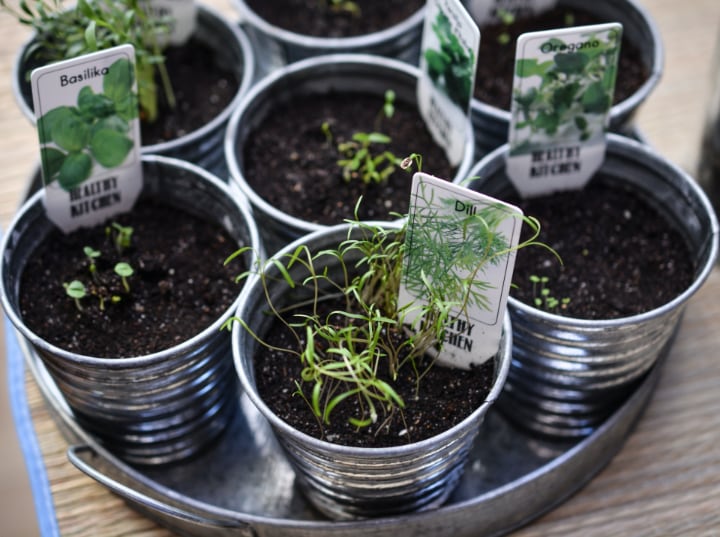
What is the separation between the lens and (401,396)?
107 centimetres

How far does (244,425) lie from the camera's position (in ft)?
4.15

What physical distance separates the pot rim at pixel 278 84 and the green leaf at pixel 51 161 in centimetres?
24

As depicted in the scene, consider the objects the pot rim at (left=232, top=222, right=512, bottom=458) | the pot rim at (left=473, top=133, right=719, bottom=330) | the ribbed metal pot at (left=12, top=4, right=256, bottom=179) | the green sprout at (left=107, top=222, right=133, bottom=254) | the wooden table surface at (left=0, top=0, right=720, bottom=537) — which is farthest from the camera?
the ribbed metal pot at (left=12, top=4, right=256, bottom=179)

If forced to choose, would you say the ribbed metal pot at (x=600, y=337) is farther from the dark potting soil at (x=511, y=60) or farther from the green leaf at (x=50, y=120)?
the green leaf at (x=50, y=120)

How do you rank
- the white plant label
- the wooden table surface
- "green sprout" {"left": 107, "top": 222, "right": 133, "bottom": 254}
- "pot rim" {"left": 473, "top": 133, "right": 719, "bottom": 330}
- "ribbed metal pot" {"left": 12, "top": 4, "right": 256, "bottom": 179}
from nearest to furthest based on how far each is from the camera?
1. "pot rim" {"left": 473, "top": 133, "right": 719, "bottom": 330}
2. the wooden table surface
3. "green sprout" {"left": 107, "top": 222, "right": 133, "bottom": 254}
4. "ribbed metal pot" {"left": 12, "top": 4, "right": 256, "bottom": 179}
5. the white plant label

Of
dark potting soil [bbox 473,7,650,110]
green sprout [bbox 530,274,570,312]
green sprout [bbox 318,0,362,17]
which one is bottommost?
green sprout [bbox 530,274,570,312]

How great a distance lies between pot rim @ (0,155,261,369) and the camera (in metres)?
1.03

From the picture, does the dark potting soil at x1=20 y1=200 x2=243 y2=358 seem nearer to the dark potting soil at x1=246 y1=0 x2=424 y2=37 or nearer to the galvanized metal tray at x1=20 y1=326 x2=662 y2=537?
the galvanized metal tray at x1=20 y1=326 x2=662 y2=537

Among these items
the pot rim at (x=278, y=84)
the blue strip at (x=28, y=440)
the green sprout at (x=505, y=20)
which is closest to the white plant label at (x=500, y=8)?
the green sprout at (x=505, y=20)

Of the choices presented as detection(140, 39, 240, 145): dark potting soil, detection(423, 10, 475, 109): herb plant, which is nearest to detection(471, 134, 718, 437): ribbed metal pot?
detection(423, 10, 475, 109): herb plant

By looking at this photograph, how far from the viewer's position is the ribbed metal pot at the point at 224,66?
1.35m

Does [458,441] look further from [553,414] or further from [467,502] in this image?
[553,414]

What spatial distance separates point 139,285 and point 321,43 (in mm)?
561

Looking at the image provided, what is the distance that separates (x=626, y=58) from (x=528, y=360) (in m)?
0.71
